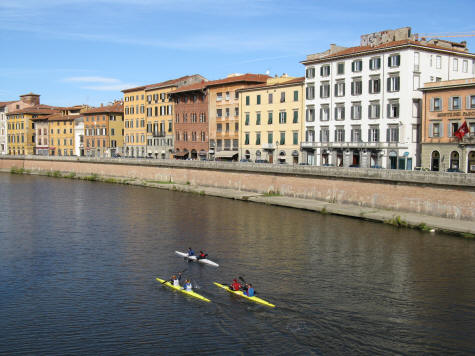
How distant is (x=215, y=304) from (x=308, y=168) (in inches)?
1449

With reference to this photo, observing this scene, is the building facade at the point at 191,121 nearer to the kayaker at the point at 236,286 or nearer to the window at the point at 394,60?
the window at the point at 394,60

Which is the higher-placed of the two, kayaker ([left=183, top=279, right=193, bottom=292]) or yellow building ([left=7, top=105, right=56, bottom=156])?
yellow building ([left=7, top=105, right=56, bottom=156])

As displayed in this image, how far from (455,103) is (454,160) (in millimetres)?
6397

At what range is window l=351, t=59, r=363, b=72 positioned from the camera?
7225cm

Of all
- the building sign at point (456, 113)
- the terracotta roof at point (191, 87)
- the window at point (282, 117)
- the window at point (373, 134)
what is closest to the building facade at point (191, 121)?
the terracotta roof at point (191, 87)

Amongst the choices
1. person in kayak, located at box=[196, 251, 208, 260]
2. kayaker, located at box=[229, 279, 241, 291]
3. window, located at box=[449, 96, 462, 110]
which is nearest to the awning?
window, located at box=[449, 96, 462, 110]

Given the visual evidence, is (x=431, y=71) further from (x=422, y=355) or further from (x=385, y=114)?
(x=422, y=355)

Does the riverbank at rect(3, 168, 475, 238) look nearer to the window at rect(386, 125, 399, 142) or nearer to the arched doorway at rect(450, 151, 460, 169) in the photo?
the arched doorway at rect(450, 151, 460, 169)

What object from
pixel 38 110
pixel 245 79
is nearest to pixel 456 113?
pixel 245 79

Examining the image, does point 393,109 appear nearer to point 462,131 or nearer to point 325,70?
point 462,131

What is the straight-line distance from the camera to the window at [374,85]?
7000cm

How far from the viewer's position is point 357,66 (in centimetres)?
7275

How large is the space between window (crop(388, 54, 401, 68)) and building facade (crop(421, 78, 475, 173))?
5.32 metres

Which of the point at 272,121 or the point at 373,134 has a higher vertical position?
the point at 272,121
